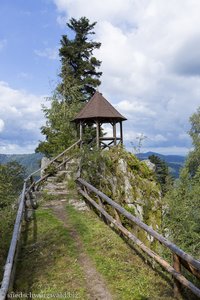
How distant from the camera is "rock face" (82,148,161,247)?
15570mm

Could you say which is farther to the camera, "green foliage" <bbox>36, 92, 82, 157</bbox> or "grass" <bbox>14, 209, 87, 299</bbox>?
"green foliage" <bbox>36, 92, 82, 157</bbox>

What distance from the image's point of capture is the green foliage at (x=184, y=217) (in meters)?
26.4

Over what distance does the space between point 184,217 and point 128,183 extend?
1378 cm

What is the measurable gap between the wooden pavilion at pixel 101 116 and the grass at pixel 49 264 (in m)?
10.9

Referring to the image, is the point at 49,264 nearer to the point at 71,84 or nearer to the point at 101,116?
the point at 101,116

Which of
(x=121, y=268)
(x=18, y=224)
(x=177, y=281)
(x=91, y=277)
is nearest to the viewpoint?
(x=177, y=281)

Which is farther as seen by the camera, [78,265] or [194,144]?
[194,144]

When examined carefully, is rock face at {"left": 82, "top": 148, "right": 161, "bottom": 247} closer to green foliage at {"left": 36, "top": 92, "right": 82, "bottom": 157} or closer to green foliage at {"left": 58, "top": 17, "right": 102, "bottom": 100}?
green foliage at {"left": 36, "top": 92, "right": 82, "bottom": 157}

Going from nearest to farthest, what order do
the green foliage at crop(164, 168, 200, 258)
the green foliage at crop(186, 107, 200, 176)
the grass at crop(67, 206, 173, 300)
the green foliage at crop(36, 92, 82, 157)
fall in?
the grass at crop(67, 206, 173, 300), the green foliage at crop(36, 92, 82, 157), the green foliage at crop(164, 168, 200, 258), the green foliage at crop(186, 107, 200, 176)

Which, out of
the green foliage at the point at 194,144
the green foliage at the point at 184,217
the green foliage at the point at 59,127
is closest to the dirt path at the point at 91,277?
the green foliage at the point at 59,127

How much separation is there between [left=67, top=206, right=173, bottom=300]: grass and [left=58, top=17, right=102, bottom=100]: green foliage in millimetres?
23018

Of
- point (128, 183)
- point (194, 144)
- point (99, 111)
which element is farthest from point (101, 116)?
point (194, 144)

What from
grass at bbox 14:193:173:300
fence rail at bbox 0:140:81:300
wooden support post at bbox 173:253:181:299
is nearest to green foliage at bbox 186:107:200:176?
fence rail at bbox 0:140:81:300

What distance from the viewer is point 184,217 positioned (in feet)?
91.9
